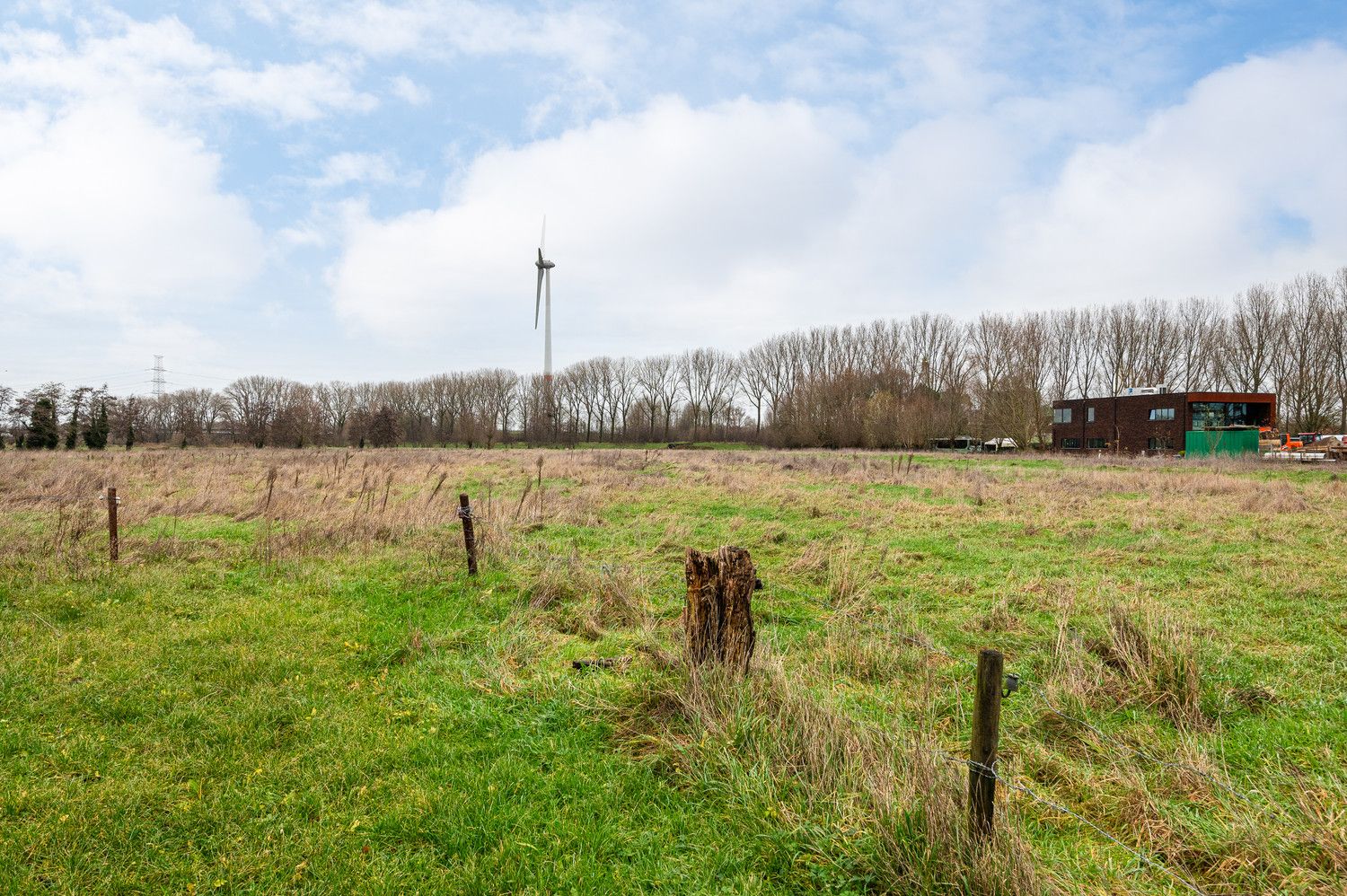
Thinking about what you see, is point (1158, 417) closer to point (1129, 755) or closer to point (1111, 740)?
point (1129, 755)

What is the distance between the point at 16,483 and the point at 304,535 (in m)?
14.9

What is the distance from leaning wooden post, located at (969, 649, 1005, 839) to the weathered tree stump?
1837mm

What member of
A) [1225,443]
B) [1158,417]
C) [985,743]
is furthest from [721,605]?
[1158,417]

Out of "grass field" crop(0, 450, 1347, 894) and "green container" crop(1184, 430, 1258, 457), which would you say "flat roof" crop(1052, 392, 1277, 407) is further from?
"grass field" crop(0, 450, 1347, 894)

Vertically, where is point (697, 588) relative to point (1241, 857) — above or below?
above

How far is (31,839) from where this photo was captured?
3225mm

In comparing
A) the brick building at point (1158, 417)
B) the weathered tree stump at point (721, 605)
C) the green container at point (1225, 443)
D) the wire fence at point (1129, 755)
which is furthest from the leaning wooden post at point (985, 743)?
the brick building at point (1158, 417)

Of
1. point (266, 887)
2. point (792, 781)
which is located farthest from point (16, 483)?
point (792, 781)

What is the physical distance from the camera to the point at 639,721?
14.6 feet

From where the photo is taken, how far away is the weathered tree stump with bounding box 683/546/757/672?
4.51 metres

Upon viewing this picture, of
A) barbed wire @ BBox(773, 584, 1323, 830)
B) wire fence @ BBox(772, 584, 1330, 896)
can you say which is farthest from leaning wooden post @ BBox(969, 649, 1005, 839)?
barbed wire @ BBox(773, 584, 1323, 830)

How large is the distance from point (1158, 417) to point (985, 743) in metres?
58.9

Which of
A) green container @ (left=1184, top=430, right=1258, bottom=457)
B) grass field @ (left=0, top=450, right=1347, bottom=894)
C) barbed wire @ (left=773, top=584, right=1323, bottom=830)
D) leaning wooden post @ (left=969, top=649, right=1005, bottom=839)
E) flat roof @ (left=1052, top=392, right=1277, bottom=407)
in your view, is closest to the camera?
leaning wooden post @ (left=969, top=649, right=1005, bottom=839)

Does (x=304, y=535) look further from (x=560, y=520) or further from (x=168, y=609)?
(x=560, y=520)
